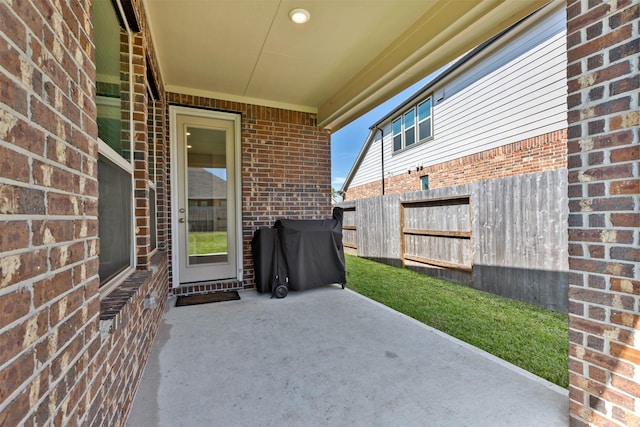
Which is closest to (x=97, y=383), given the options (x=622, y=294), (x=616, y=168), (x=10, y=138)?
(x=10, y=138)

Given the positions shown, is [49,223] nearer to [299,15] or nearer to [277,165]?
[299,15]

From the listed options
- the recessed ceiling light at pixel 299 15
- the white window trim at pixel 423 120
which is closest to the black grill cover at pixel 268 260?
the recessed ceiling light at pixel 299 15

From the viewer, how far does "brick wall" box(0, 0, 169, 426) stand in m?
0.62

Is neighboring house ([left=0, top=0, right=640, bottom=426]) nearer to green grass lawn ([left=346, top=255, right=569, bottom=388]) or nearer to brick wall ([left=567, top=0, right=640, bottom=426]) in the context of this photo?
brick wall ([left=567, top=0, right=640, bottom=426])

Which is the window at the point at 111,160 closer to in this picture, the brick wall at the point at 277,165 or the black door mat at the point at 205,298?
the black door mat at the point at 205,298

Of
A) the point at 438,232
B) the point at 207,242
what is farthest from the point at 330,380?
the point at 438,232

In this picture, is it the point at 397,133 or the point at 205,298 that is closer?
the point at 205,298

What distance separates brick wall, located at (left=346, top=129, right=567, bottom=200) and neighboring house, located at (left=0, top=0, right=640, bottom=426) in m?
3.31

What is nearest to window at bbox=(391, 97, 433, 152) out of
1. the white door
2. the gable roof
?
the gable roof

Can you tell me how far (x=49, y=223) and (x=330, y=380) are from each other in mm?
1741

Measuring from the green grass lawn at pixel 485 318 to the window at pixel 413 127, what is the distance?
4266mm

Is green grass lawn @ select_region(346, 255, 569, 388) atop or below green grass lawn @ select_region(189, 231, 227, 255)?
below

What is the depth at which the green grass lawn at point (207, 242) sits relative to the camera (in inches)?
156

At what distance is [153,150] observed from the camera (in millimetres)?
3078
